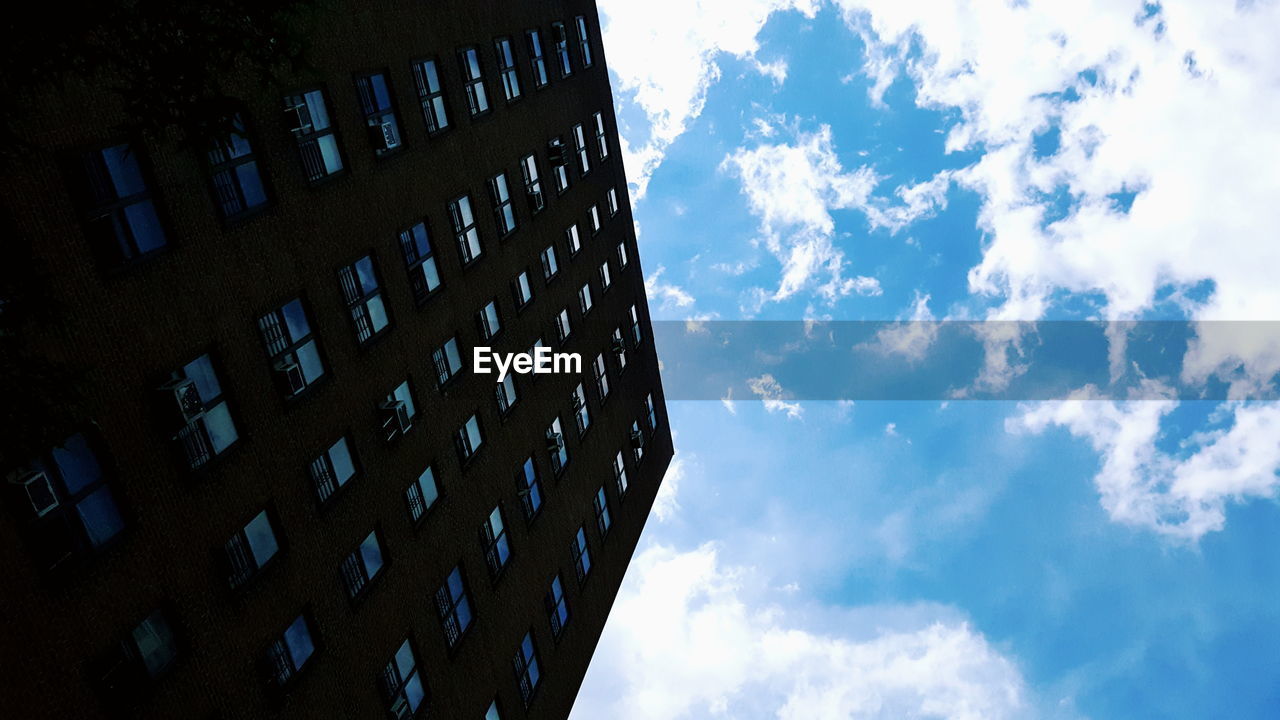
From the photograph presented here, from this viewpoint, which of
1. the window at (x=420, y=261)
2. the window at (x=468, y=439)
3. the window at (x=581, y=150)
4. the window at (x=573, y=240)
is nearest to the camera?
the window at (x=420, y=261)

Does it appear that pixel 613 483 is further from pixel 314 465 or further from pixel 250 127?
pixel 250 127

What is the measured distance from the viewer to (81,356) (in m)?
12.2

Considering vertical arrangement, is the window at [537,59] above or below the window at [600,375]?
above

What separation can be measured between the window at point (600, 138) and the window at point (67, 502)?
98.5 feet

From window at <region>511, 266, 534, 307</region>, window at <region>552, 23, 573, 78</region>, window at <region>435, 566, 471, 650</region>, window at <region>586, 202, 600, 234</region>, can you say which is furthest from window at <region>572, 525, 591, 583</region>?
window at <region>552, 23, 573, 78</region>

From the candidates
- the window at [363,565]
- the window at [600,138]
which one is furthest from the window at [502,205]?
the window at [363,565]

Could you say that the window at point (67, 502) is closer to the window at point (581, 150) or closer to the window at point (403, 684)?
the window at point (403, 684)

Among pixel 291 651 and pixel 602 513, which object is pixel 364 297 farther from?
pixel 602 513

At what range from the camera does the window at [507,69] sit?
29.2 meters

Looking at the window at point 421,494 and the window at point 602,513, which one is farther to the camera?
the window at point 602,513

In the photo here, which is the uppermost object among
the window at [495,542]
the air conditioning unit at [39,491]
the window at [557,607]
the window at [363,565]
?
the air conditioning unit at [39,491]

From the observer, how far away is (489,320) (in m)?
26.5

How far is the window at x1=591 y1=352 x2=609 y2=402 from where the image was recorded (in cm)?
3684

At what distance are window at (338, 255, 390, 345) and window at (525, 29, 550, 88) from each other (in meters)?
15.3
